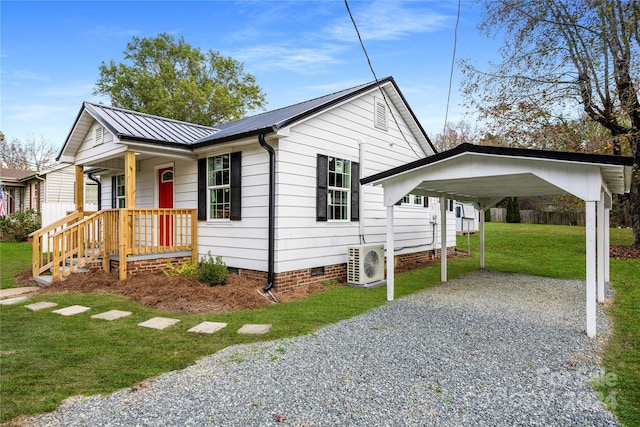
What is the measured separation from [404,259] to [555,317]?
210 inches

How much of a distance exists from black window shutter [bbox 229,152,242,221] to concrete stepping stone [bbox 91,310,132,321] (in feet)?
9.13

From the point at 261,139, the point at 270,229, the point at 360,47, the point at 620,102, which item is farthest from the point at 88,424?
the point at 620,102

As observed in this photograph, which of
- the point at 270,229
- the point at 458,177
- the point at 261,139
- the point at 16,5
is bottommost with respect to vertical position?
the point at 270,229

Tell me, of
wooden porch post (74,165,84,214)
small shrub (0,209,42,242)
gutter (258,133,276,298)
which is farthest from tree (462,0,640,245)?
small shrub (0,209,42,242)

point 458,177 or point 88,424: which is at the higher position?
point 458,177

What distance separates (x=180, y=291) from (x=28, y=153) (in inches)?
1415

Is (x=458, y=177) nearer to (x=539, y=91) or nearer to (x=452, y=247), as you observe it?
(x=452, y=247)

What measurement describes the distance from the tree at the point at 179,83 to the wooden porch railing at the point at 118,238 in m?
20.2

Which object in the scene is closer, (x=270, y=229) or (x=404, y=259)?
(x=270, y=229)

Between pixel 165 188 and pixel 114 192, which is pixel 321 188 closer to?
pixel 165 188

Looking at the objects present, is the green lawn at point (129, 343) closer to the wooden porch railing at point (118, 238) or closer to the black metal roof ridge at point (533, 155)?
the wooden porch railing at point (118, 238)

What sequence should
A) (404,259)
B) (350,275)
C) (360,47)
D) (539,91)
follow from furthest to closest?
(539,91)
(404,259)
(350,275)
(360,47)

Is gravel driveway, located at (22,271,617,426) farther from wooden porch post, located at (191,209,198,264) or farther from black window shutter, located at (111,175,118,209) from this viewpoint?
black window shutter, located at (111,175,118,209)

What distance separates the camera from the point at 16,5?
727 cm
